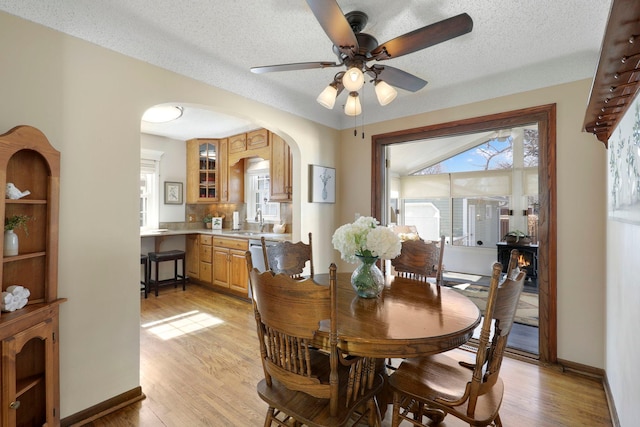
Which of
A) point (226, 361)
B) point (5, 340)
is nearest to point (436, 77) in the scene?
point (226, 361)

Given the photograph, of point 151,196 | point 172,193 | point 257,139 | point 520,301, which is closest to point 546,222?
point 520,301

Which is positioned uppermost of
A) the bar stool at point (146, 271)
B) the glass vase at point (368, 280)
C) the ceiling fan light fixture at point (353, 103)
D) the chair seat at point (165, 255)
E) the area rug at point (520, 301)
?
the ceiling fan light fixture at point (353, 103)

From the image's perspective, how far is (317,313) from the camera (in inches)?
44.9

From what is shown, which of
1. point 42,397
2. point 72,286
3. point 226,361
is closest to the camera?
point 42,397

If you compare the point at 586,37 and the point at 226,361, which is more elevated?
the point at 586,37

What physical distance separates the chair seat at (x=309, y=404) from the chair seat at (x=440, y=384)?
0.16 meters

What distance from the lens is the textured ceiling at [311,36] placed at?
1.81 m

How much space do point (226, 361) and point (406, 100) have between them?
3143mm

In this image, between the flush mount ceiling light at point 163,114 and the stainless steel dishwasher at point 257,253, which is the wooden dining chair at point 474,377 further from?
the flush mount ceiling light at point 163,114

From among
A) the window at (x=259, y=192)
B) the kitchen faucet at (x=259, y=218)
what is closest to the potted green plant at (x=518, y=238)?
the window at (x=259, y=192)

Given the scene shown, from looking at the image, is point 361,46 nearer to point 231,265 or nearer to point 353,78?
point 353,78

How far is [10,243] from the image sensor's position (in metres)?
1.51

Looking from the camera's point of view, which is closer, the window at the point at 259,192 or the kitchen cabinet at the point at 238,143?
the kitchen cabinet at the point at 238,143

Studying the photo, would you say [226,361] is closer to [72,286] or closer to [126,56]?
[72,286]
